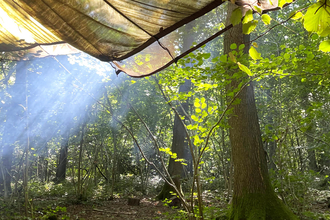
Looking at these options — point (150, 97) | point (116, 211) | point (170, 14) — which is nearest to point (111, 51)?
point (170, 14)

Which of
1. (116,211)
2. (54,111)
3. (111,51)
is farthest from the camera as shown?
(54,111)

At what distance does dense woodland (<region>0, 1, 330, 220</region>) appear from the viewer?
3.07 m

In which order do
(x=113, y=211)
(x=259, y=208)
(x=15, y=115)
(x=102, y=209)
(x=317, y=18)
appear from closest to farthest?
(x=317, y=18)
(x=259, y=208)
(x=15, y=115)
(x=113, y=211)
(x=102, y=209)

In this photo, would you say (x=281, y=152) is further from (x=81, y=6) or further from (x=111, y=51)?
(x=81, y=6)

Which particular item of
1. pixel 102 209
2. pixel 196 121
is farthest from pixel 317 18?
pixel 102 209

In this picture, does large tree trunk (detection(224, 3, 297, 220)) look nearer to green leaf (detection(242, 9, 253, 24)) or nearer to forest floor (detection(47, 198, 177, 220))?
forest floor (detection(47, 198, 177, 220))

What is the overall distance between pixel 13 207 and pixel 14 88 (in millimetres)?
3092

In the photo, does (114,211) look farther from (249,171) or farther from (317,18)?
(317,18)

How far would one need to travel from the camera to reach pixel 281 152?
169 inches

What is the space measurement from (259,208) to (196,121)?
1.63 m

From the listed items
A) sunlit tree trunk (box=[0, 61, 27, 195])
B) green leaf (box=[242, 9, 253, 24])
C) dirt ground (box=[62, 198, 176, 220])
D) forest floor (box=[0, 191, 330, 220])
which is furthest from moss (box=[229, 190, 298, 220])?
sunlit tree trunk (box=[0, 61, 27, 195])

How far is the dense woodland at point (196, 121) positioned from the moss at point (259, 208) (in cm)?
2

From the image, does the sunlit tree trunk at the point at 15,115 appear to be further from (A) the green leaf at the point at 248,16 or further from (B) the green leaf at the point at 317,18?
(B) the green leaf at the point at 317,18

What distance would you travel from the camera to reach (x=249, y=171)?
144 inches
